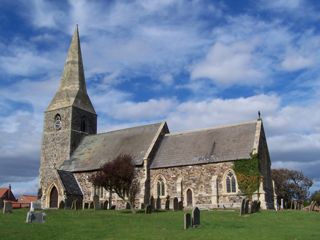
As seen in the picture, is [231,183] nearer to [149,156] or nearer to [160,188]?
[160,188]

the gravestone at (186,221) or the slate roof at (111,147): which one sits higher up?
the slate roof at (111,147)

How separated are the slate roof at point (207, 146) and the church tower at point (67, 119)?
12116mm

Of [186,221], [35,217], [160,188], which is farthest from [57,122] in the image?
[186,221]

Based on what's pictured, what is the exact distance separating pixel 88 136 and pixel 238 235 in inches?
1394

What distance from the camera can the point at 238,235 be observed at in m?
17.8

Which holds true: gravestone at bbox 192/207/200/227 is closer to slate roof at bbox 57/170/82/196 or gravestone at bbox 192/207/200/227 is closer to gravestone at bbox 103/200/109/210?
gravestone at bbox 103/200/109/210

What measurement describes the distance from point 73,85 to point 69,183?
14.6 m

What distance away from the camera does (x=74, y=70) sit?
53.7 metres

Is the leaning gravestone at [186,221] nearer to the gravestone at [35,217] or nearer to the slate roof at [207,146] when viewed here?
the gravestone at [35,217]

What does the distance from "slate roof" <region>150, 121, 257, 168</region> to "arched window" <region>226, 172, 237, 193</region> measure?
59.2 inches

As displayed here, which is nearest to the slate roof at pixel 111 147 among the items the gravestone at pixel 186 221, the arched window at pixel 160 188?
the arched window at pixel 160 188

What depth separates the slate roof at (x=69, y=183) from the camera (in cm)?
4204

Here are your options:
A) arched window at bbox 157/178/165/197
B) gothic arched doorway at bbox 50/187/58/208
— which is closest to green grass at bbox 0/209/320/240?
arched window at bbox 157/178/165/197

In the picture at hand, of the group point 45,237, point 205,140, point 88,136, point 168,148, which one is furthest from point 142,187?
point 45,237
